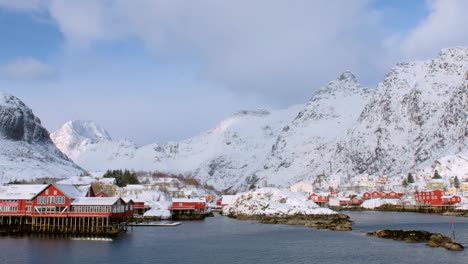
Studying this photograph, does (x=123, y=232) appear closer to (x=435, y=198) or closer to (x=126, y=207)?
(x=126, y=207)

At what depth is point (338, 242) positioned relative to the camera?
6819cm

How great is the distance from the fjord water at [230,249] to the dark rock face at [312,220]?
441 inches

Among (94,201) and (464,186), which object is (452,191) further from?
(94,201)

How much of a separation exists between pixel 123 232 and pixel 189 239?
49.6ft

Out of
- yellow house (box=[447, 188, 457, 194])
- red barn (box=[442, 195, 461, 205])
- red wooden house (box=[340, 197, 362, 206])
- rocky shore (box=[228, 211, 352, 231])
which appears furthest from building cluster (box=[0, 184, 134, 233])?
yellow house (box=[447, 188, 457, 194])

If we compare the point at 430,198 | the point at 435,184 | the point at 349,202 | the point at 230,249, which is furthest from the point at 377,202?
the point at 230,249

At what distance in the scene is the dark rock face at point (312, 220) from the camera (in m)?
92.3

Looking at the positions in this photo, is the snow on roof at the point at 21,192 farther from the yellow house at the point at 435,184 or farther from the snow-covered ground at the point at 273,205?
the yellow house at the point at 435,184

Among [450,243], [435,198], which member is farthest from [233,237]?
[435,198]

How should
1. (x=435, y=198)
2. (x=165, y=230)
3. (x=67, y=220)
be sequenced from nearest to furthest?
(x=67, y=220) → (x=165, y=230) → (x=435, y=198)

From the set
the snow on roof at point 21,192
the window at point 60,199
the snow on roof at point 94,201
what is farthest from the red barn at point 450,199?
the snow on roof at point 21,192

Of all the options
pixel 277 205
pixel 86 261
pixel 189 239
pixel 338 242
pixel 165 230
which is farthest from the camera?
pixel 277 205

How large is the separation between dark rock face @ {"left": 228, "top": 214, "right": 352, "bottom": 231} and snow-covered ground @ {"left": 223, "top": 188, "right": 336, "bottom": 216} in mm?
2760

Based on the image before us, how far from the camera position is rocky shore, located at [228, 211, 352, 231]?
9306 centimetres
